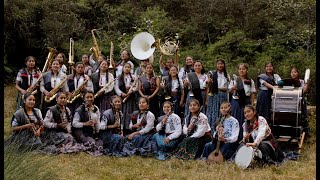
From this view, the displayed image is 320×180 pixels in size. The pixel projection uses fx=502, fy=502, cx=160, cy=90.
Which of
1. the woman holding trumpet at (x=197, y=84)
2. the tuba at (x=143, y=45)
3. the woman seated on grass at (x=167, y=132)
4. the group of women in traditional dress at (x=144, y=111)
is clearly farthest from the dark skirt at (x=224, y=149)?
the tuba at (x=143, y=45)

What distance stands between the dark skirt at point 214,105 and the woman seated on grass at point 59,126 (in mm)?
1209

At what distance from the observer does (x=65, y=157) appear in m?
3.92

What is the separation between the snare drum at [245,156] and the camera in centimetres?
352

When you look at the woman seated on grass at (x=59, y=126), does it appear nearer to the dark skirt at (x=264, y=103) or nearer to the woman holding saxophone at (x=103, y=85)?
the woman holding saxophone at (x=103, y=85)

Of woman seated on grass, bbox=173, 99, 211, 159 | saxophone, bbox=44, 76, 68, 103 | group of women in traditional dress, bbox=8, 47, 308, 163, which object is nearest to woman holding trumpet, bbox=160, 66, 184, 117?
group of women in traditional dress, bbox=8, 47, 308, 163

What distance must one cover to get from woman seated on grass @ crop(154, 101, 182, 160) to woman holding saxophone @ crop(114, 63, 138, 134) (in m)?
0.52

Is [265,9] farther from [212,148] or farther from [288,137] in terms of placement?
[212,148]

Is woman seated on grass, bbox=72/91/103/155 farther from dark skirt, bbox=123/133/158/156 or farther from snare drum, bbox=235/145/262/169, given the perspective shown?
snare drum, bbox=235/145/262/169

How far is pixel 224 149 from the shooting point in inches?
148

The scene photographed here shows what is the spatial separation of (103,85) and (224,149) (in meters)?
1.39

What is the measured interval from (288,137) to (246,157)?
0.85m

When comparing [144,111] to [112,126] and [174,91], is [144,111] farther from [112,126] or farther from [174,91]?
[174,91]

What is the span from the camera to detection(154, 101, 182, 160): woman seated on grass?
394 centimetres
